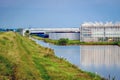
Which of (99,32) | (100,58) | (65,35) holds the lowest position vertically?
(100,58)

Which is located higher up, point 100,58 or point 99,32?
point 99,32

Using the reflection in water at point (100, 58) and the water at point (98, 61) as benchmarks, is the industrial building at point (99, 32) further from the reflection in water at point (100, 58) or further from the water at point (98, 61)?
the water at point (98, 61)

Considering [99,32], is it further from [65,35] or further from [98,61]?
[98,61]

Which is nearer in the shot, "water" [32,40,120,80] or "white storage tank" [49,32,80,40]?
"water" [32,40,120,80]

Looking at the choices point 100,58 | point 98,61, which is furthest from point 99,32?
point 98,61

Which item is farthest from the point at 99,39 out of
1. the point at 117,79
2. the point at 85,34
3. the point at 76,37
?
the point at 117,79

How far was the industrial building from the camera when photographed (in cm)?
6625

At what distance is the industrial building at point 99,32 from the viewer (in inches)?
2608

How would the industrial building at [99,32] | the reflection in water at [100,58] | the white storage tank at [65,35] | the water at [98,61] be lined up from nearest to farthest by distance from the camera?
the water at [98,61], the reflection in water at [100,58], the industrial building at [99,32], the white storage tank at [65,35]

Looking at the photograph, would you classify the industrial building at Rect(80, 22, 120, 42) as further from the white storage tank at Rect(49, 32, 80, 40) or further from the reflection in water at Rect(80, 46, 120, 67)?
the reflection in water at Rect(80, 46, 120, 67)

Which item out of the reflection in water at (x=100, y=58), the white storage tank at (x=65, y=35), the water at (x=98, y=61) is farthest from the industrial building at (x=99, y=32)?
the water at (x=98, y=61)

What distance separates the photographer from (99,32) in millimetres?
68562

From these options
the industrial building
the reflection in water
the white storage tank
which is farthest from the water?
the white storage tank

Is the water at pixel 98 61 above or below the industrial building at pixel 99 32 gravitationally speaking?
below
